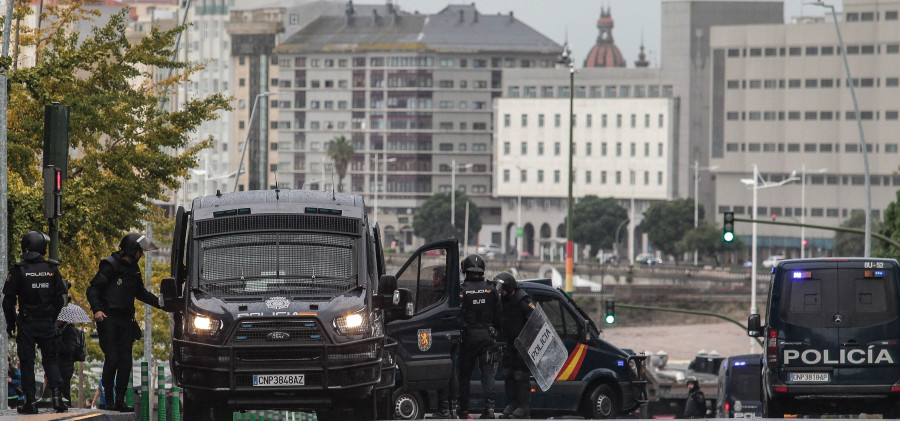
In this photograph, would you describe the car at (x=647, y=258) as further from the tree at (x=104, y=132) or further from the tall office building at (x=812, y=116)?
the tree at (x=104, y=132)

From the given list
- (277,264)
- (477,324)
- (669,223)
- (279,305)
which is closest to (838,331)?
(477,324)

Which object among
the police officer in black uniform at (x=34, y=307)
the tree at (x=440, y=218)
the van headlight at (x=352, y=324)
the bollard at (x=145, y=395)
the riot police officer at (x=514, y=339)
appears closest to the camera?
the police officer in black uniform at (x=34, y=307)

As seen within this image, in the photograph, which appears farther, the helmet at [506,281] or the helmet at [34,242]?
the helmet at [506,281]

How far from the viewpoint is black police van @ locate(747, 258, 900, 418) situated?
20.1m

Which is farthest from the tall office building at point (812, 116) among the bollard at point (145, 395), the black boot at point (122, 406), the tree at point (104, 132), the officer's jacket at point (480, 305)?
the black boot at point (122, 406)

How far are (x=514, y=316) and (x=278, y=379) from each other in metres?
3.72

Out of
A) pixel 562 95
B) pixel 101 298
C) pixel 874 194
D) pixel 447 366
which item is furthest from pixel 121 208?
pixel 562 95

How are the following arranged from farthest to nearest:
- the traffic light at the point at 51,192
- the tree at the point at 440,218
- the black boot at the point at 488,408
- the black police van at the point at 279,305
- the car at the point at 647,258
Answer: the tree at the point at 440,218, the car at the point at 647,258, the black boot at the point at 488,408, the traffic light at the point at 51,192, the black police van at the point at 279,305

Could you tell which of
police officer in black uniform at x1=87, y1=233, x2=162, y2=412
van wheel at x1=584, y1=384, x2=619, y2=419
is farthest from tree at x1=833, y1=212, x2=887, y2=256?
police officer in black uniform at x1=87, y1=233, x2=162, y2=412

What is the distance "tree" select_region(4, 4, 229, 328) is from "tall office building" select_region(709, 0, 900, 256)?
142545mm

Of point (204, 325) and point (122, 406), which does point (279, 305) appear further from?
point (122, 406)

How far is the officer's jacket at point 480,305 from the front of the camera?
19.2 m

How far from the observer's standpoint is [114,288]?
17359 millimetres

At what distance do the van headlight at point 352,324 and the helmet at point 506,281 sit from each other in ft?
8.54
